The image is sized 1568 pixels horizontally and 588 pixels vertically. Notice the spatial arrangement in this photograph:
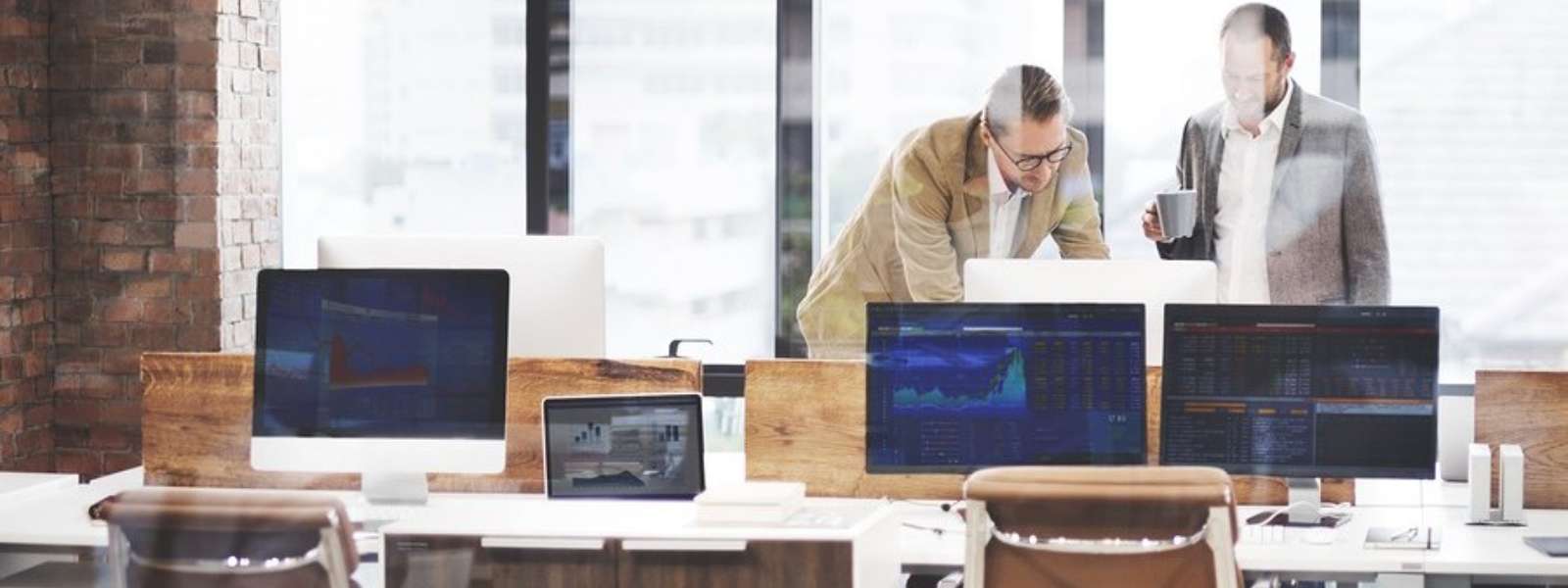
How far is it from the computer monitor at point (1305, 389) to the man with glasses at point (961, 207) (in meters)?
1.93

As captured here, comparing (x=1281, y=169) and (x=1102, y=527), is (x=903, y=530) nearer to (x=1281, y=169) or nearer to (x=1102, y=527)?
(x=1102, y=527)

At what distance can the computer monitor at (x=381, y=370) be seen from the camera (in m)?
3.73

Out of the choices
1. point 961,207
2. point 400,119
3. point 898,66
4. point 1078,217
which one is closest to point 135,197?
point 400,119

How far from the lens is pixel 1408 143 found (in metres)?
5.82

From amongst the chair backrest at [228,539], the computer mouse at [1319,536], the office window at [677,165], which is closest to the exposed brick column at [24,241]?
the office window at [677,165]

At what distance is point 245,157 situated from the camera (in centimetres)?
604

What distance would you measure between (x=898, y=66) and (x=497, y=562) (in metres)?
3.22

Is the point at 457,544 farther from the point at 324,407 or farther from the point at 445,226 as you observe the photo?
the point at 445,226

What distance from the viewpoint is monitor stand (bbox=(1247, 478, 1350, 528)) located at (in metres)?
3.57

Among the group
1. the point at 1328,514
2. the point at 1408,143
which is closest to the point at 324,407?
the point at 1328,514

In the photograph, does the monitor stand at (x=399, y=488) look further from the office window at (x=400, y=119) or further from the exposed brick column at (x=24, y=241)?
the office window at (x=400, y=119)

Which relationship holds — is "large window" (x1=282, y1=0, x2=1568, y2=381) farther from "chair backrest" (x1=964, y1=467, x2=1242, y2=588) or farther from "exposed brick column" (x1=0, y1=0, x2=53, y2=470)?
"chair backrest" (x1=964, y1=467, x2=1242, y2=588)

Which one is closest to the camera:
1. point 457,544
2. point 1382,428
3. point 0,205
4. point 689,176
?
point 457,544

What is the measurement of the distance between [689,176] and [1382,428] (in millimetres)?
2945
